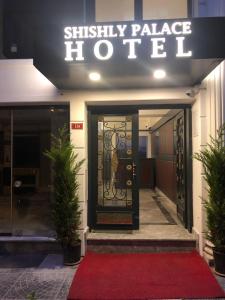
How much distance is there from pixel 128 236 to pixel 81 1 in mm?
4121

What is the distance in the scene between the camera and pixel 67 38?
349 cm

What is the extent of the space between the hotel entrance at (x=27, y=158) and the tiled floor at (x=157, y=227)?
1177 millimetres

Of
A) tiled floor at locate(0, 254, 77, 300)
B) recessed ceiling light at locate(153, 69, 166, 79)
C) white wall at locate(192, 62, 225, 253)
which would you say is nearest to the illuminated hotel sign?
recessed ceiling light at locate(153, 69, 166, 79)

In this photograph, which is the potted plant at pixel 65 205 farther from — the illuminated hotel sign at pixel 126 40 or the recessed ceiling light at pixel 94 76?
the illuminated hotel sign at pixel 126 40

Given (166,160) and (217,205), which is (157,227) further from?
(166,160)

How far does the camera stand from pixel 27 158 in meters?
5.10

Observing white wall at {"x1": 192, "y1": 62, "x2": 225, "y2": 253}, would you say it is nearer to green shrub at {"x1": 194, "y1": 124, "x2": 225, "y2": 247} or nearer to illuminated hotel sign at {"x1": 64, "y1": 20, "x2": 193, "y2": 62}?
green shrub at {"x1": 194, "y1": 124, "x2": 225, "y2": 247}

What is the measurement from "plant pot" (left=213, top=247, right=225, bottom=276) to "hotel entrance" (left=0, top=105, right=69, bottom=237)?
2.59 metres

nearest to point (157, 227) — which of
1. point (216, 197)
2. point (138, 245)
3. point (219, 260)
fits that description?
point (138, 245)

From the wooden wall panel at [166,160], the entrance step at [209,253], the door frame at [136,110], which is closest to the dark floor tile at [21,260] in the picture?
the door frame at [136,110]

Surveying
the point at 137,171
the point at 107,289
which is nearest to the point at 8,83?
the point at 137,171

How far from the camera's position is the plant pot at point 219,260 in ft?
11.8

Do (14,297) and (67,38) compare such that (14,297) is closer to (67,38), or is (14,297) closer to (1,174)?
(1,174)

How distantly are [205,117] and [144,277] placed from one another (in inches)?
94.3
